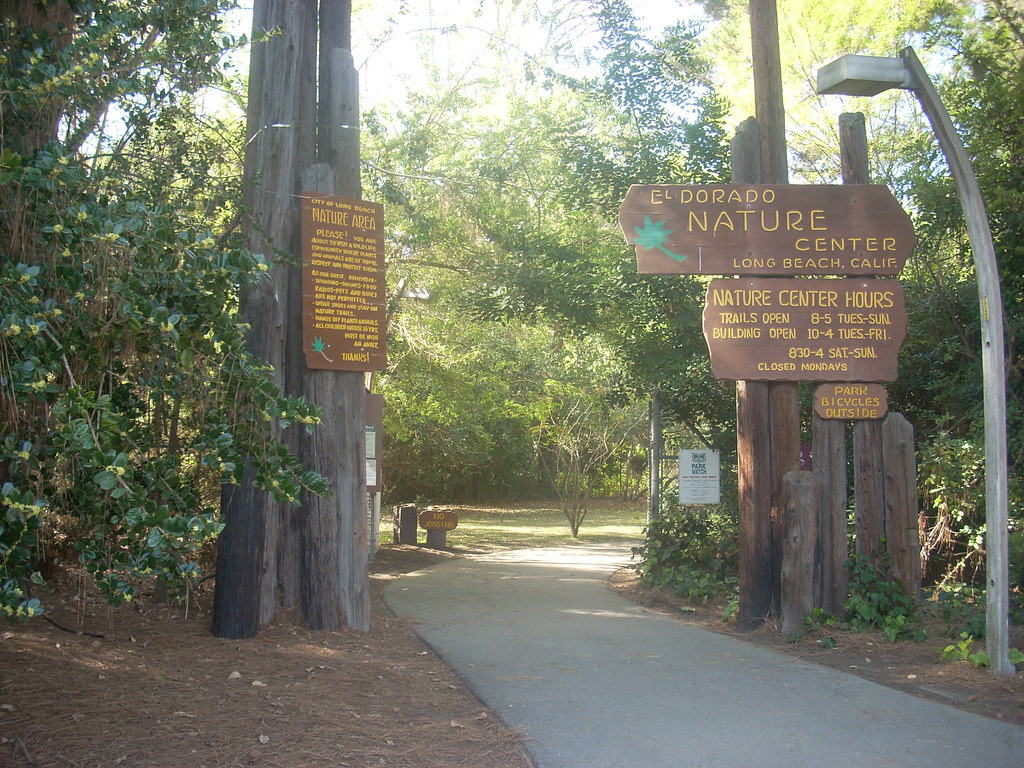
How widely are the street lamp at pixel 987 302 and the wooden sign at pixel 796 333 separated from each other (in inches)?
67.5

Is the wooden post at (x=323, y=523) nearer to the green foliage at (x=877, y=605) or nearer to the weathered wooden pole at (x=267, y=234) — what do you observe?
the weathered wooden pole at (x=267, y=234)

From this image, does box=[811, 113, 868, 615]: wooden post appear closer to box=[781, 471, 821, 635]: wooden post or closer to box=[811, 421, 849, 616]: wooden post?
box=[811, 421, 849, 616]: wooden post

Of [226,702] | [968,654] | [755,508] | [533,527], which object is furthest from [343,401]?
[533,527]

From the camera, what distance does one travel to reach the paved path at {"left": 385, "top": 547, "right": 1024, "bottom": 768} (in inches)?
208

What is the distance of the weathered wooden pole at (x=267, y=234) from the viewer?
25.4 feet

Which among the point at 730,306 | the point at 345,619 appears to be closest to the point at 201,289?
the point at 345,619

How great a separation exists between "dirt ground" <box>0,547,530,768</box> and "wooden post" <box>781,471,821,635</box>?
10.4ft

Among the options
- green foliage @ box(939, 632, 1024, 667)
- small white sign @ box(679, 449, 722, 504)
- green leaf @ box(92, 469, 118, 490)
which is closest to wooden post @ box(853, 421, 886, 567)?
green foliage @ box(939, 632, 1024, 667)

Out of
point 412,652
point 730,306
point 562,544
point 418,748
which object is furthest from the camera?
point 562,544

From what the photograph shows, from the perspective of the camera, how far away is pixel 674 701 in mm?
6402

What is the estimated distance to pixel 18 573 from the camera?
384 centimetres

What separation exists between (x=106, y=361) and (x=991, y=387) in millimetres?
5961

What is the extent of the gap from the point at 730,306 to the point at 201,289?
5724 millimetres

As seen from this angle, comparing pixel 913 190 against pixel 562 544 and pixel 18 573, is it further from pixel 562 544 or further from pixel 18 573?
pixel 18 573
